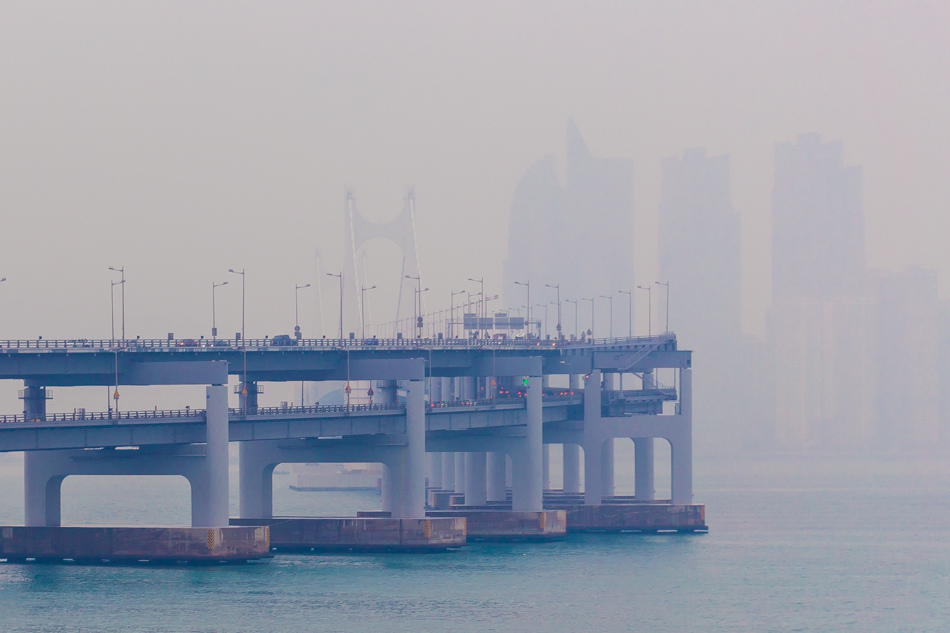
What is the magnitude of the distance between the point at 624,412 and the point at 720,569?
130 feet

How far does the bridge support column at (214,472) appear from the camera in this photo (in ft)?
318

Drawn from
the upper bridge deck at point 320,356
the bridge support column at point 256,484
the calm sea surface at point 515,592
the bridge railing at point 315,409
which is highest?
A: the upper bridge deck at point 320,356

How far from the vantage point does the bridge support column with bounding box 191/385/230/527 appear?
9694cm

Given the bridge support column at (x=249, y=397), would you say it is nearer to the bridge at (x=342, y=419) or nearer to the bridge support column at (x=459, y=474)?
the bridge at (x=342, y=419)

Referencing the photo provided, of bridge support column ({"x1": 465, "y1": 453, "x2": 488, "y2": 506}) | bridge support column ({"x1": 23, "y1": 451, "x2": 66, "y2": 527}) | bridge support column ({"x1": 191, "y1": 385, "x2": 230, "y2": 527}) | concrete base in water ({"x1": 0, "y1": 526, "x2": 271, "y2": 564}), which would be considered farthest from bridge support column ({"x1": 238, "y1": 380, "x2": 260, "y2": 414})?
bridge support column ({"x1": 465, "y1": 453, "x2": 488, "y2": 506})

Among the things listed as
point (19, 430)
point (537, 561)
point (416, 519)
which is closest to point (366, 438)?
point (416, 519)

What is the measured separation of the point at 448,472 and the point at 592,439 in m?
52.6

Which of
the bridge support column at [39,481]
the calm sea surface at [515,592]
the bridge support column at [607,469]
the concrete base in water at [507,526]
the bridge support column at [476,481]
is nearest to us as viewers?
the calm sea surface at [515,592]

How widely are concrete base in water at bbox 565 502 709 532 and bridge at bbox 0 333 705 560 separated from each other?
1.35 metres

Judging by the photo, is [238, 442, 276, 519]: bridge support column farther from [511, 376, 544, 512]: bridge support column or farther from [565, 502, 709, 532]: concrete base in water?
[565, 502, 709, 532]: concrete base in water

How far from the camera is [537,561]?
110 meters

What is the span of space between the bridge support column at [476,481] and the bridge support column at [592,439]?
39.5ft

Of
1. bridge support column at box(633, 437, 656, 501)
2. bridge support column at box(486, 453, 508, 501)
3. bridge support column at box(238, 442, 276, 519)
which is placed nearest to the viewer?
bridge support column at box(238, 442, 276, 519)

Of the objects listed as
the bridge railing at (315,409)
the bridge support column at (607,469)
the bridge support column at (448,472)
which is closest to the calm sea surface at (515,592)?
the bridge railing at (315,409)
